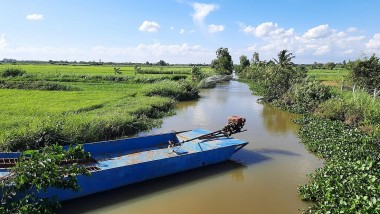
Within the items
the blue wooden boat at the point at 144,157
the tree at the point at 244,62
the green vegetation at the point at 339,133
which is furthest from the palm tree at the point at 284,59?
the tree at the point at 244,62

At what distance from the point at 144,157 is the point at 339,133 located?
27.8ft

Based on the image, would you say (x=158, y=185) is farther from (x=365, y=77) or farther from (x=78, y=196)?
(x=365, y=77)

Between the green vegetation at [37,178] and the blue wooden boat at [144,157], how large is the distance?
0.67 metres

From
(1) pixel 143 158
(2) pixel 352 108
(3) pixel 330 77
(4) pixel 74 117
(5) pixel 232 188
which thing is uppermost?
(3) pixel 330 77

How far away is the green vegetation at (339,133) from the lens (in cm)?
670

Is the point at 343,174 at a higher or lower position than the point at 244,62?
lower

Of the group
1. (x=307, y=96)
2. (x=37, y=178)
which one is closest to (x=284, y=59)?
(x=307, y=96)

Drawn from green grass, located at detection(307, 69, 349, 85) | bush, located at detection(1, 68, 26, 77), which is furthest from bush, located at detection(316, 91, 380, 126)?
bush, located at detection(1, 68, 26, 77)

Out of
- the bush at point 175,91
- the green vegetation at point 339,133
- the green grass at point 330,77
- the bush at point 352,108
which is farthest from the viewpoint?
the green grass at point 330,77

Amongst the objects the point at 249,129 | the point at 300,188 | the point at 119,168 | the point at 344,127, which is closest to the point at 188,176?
the point at 119,168

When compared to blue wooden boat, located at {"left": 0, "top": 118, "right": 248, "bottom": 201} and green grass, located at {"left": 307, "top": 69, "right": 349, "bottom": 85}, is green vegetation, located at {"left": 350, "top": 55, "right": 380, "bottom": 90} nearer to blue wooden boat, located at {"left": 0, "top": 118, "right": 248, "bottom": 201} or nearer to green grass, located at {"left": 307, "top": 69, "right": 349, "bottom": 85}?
green grass, located at {"left": 307, "top": 69, "right": 349, "bottom": 85}

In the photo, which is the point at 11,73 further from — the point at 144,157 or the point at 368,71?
the point at 368,71

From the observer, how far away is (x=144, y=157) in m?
10.2

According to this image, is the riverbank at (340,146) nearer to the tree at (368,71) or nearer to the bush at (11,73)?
the tree at (368,71)
